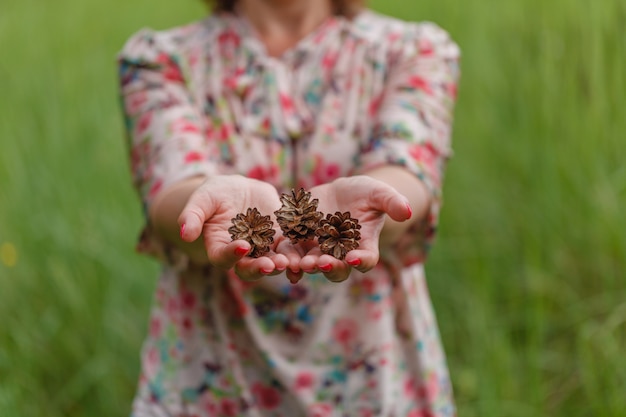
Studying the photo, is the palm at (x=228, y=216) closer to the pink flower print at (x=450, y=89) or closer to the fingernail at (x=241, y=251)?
the fingernail at (x=241, y=251)

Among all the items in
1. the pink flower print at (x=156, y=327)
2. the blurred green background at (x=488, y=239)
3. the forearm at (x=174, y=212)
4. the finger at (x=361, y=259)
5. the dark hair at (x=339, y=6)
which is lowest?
the blurred green background at (x=488, y=239)

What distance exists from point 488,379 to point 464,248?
0.41 meters

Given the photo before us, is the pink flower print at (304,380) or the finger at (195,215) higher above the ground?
the finger at (195,215)

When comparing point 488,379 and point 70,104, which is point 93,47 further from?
point 488,379

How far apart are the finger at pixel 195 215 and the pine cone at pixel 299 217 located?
6 cm

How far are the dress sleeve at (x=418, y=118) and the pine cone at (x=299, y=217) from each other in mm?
215

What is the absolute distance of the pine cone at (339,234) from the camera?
78 cm

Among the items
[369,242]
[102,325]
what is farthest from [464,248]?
[369,242]

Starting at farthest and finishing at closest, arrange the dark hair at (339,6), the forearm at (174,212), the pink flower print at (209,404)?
the dark hair at (339,6), the pink flower print at (209,404), the forearm at (174,212)

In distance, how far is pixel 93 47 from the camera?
233 centimetres

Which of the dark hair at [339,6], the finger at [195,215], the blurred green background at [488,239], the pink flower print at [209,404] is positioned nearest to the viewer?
the finger at [195,215]

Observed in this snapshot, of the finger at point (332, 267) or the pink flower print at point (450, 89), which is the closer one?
the finger at point (332, 267)

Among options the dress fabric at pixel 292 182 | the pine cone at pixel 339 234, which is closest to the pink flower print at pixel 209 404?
the dress fabric at pixel 292 182

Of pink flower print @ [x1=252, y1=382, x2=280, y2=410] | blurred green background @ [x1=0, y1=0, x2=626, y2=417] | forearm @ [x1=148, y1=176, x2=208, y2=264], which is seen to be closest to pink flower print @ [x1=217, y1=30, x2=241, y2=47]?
forearm @ [x1=148, y1=176, x2=208, y2=264]
